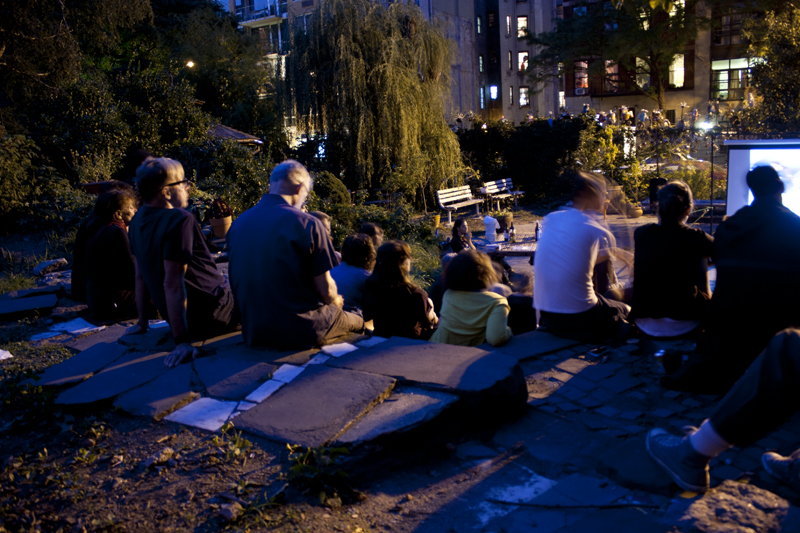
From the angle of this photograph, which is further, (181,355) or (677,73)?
(677,73)

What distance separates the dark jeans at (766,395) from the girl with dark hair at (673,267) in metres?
1.56

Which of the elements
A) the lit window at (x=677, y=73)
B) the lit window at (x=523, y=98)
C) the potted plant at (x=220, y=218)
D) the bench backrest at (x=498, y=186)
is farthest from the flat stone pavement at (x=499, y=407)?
the lit window at (x=523, y=98)

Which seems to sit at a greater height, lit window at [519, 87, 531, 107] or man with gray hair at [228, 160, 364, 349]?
lit window at [519, 87, 531, 107]

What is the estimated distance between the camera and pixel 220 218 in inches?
378

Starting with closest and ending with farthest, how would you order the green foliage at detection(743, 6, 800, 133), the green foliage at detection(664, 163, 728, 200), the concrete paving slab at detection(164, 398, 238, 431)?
the concrete paving slab at detection(164, 398, 238, 431)
the green foliage at detection(664, 163, 728, 200)
the green foliage at detection(743, 6, 800, 133)

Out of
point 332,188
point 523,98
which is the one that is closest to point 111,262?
point 332,188

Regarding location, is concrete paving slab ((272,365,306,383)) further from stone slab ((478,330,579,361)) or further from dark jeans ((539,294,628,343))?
dark jeans ((539,294,628,343))

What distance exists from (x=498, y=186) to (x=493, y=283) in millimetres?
12785

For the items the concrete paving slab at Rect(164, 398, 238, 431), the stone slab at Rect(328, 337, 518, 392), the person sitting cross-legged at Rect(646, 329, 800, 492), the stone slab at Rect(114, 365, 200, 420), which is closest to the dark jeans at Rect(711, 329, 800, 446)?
the person sitting cross-legged at Rect(646, 329, 800, 492)

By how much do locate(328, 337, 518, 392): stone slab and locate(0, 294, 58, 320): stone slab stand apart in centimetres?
354

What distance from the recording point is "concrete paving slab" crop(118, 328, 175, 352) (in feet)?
12.3

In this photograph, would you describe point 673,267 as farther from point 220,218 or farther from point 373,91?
point 373,91

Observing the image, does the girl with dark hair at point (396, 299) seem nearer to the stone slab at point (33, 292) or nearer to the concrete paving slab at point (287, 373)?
the concrete paving slab at point (287, 373)

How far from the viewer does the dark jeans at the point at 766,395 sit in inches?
79.9
